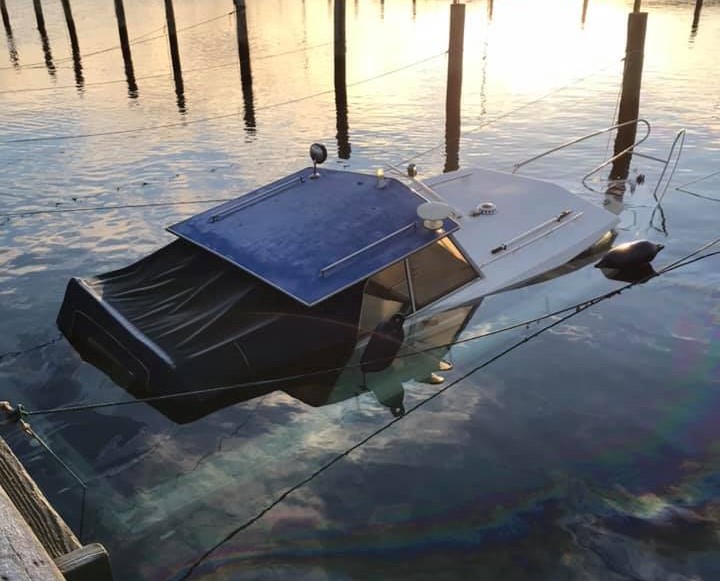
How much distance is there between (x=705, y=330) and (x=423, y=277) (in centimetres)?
443

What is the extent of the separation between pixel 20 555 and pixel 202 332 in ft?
17.6

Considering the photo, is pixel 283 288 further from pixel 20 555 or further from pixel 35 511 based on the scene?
pixel 20 555

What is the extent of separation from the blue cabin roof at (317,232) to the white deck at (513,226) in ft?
3.57

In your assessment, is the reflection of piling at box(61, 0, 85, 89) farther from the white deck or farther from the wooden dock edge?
the wooden dock edge

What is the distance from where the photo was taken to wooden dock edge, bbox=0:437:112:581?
200 cm

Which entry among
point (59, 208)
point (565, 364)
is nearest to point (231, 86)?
point (59, 208)

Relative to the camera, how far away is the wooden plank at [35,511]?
303 centimetres

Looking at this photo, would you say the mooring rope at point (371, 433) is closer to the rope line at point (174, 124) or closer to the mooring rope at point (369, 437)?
Result: the mooring rope at point (369, 437)

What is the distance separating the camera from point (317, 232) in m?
8.36

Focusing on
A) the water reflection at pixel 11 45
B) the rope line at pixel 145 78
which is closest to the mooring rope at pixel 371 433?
the rope line at pixel 145 78

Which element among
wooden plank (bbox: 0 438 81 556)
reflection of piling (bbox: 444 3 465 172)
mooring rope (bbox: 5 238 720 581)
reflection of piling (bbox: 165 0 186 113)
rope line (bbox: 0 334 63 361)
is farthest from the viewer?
reflection of piling (bbox: 165 0 186 113)

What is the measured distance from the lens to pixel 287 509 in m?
6.30

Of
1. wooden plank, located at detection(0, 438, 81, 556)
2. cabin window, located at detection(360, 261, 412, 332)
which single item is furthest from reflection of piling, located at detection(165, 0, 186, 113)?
wooden plank, located at detection(0, 438, 81, 556)

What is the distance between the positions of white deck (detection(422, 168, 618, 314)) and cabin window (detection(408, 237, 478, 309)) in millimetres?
128
